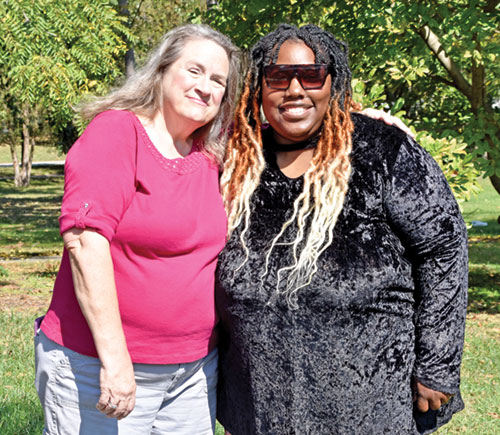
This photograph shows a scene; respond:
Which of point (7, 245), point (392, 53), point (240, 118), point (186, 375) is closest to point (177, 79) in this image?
point (240, 118)

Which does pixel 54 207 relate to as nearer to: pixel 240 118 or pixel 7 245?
pixel 7 245

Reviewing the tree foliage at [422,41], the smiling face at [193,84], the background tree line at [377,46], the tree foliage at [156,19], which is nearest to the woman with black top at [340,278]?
the smiling face at [193,84]

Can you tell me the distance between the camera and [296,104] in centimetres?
264

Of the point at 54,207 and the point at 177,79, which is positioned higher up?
the point at 177,79

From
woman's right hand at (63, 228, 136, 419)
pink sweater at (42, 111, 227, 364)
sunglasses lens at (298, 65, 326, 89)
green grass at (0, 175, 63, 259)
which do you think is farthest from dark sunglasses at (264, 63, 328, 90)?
green grass at (0, 175, 63, 259)

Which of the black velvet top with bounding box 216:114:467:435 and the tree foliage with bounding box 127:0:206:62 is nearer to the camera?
the black velvet top with bounding box 216:114:467:435

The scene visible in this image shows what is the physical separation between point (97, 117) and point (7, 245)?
1298 centimetres

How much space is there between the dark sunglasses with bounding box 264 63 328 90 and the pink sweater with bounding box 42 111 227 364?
1.62 ft

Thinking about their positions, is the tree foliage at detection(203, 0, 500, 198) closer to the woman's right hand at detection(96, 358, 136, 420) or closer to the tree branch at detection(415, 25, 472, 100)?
the tree branch at detection(415, 25, 472, 100)

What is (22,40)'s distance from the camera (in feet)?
24.2

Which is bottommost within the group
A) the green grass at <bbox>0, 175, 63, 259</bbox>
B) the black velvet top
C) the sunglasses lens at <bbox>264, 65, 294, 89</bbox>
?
the green grass at <bbox>0, 175, 63, 259</bbox>

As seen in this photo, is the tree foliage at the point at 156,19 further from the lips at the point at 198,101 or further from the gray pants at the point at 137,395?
the gray pants at the point at 137,395

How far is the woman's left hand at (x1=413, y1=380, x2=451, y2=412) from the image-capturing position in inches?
100.0

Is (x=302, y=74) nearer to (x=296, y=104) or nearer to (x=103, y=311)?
(x=296, y=104)
